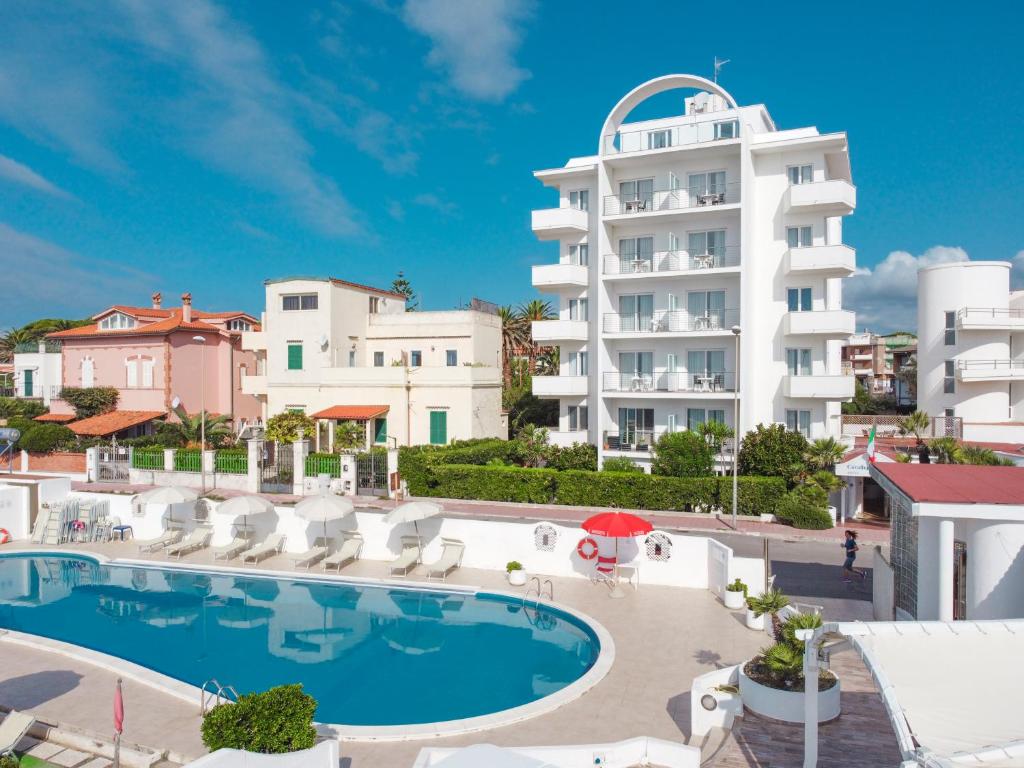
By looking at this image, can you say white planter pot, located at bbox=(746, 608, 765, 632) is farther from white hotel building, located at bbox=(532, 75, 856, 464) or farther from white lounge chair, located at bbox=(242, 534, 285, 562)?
white hotel building, located at bbox=(532, 75, 856, 464)

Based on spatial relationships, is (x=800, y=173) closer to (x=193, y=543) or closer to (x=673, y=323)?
(x=673, y=323)

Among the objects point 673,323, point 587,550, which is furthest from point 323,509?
point 673,323

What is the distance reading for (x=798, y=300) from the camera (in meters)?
32.5

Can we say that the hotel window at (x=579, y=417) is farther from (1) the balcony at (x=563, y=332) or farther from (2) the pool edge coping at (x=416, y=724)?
(2) the pool edge coping at (x=416, y=724)

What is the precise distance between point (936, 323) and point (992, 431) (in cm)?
996

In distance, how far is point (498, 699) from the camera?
13312 mm

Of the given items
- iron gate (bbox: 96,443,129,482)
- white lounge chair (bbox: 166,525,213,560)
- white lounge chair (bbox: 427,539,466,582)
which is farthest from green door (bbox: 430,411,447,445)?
white lounge chair (bbox: 427,539,466,582)

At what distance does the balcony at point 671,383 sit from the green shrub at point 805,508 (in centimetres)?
604

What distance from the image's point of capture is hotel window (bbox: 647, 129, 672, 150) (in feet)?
117

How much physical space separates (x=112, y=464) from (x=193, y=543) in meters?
15.7

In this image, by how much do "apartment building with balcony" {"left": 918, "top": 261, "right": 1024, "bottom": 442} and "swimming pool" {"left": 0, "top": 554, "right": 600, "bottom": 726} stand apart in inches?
1313

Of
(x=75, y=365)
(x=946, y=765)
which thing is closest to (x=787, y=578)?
(x=946, y=765)

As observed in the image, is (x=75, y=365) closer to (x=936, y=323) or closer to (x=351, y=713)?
(x=351, y=713)

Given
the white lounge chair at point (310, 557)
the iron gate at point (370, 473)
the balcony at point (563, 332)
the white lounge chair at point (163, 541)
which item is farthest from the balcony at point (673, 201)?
the white lounge chair at point (163, 541)
